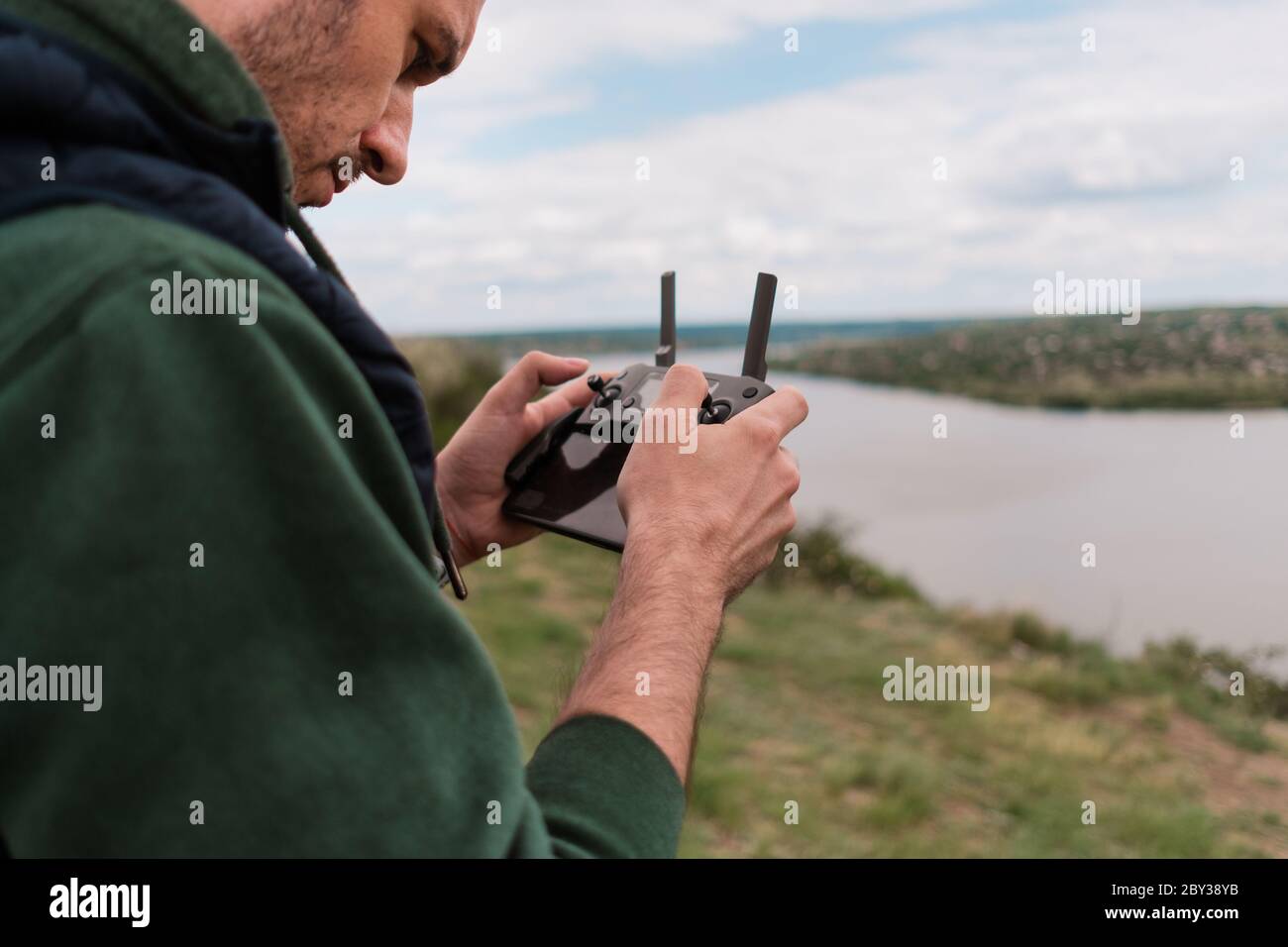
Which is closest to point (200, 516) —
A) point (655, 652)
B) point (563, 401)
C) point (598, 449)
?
point (655, 652)

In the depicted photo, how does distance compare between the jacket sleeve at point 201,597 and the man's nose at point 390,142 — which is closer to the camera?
the jacket sleeve at point 201,597

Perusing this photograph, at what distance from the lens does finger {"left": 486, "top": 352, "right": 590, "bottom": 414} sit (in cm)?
240

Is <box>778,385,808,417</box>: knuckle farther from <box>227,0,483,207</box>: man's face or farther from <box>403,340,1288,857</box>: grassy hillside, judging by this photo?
<box>403,340,1288,857</box>: grassy hillside

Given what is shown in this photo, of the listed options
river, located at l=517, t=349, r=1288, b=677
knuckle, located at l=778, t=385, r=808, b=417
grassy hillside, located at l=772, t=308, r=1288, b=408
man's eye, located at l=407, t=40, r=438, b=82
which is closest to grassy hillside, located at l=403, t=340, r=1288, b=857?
river, located at l=517, t=349, r=1288, b=677

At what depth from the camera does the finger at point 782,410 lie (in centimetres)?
168

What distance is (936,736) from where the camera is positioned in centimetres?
930

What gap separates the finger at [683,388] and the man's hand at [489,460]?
683mm

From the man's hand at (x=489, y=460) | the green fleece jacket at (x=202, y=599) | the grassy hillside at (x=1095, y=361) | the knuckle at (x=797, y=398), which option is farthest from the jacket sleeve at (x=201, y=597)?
the grassy hillside at (x=1095, y=361)

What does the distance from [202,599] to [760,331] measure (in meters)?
1.50

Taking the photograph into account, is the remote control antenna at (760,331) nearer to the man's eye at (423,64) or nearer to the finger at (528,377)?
the finger at (528,377)

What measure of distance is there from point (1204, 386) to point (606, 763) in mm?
26498

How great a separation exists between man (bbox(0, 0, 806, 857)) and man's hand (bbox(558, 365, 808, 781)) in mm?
188

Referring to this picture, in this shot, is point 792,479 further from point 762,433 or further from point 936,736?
point 936,736

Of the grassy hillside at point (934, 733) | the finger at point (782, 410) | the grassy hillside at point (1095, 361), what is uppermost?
the grassy hillside at point (1095, 361)
